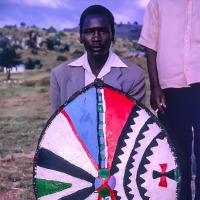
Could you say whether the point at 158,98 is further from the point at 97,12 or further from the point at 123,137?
the point at 97,12

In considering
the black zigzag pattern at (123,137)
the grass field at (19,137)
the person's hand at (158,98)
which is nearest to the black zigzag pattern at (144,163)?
the black zigzag pattern at (123,137)

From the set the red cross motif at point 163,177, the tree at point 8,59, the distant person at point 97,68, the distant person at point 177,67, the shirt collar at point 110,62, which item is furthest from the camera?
the tree at point 8,59

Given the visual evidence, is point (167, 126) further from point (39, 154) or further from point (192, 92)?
point (39, 154)

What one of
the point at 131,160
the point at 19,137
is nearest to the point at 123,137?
the point at 131,160

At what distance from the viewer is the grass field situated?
5.06 metres

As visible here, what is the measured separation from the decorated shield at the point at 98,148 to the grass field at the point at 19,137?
2010 millimetres

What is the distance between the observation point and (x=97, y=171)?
2.67 metres

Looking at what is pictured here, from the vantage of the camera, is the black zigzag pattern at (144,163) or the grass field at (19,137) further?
the grass field at (19,137)

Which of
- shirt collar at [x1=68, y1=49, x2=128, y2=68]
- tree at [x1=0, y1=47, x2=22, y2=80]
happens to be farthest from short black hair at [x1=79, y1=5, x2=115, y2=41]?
tree at [x1=0, y1=47, x2=22, y2=80]

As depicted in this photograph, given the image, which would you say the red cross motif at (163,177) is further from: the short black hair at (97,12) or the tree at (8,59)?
the tree at (8,59)

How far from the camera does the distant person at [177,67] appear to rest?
2.79 metres

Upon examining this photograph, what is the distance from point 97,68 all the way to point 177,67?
1.80 ft

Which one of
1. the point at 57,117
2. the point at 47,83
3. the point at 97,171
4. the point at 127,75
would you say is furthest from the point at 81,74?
the point at 47,83

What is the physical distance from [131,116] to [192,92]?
473 millimetres
